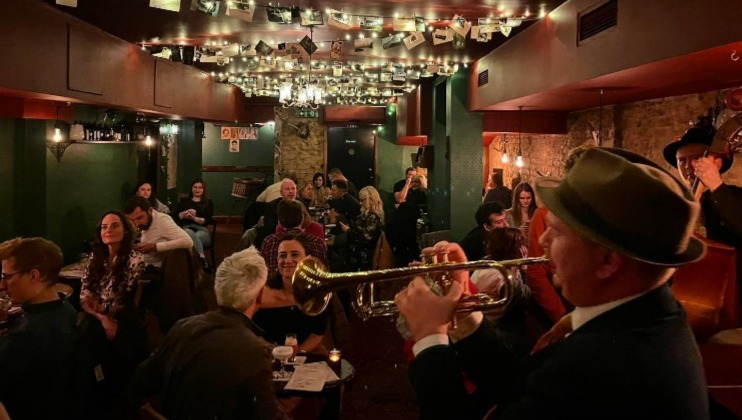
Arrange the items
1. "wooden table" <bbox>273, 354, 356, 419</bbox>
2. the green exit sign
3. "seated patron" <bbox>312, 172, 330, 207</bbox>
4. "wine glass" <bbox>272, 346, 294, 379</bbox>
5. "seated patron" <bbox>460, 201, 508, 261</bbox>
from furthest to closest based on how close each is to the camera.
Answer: the green exit sign, "seated patron" <bbox>312, 172, 330, 207</bbox>, "seated patron" <bbox>460, 201, 508, 261</bbox>, "wine glass" <bbox>272, 346, 294, 379</bbox>, "wooden table" <bbox>273, 354, 356, 419</bbox>

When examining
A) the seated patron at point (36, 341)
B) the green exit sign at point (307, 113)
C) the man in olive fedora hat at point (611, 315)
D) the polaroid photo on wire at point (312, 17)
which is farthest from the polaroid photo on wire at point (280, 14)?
the green exit sign at point (307, 113)

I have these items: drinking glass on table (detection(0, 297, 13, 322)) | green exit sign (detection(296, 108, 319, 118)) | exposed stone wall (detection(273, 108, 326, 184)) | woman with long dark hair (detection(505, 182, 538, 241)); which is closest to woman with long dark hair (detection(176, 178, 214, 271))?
drinking glass on table (detection(0, 297, 13, 322))

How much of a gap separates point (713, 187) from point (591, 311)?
2.74 m

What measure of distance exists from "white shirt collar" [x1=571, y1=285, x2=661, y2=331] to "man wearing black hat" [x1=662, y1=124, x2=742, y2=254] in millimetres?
2371

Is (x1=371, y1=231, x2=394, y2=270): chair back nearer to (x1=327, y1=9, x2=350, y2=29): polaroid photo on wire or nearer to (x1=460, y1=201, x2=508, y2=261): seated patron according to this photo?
(x1=460, y1=201, x2=508, y2=261): seated patron

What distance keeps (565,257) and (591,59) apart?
133 inches

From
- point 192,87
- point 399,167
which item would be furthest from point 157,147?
point 399,167

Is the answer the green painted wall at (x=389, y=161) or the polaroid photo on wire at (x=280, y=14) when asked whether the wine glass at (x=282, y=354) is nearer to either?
the polaroid photo on wire at (x=280, y=14)

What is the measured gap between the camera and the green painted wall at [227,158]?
15.8 meters

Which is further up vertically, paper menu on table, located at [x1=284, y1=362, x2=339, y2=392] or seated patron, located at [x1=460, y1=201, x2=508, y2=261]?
seated patron, located at [x1=460, y1=201, x2=508, y2=261]

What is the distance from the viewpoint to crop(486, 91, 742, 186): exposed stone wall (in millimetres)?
4879

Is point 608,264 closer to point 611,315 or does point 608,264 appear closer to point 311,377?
point 611,315

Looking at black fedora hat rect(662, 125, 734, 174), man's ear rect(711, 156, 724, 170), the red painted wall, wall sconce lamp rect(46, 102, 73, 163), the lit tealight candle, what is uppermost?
the red painted wall

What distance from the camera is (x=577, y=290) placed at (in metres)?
1.16
